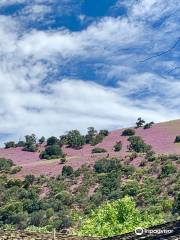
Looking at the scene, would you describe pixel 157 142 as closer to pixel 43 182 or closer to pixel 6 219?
pixel 43 182

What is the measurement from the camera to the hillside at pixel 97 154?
429 feet

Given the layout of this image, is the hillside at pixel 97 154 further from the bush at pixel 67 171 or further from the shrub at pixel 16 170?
the bush at pixel 67 171

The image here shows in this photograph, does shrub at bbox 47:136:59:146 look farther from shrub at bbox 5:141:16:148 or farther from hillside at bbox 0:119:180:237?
shrub at bbox 5:141:16:148

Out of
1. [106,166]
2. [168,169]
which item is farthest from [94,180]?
[168,169]

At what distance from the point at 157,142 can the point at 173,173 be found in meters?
36.3

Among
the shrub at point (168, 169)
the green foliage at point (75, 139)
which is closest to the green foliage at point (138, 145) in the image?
→ the green foliage at point (75, 139)

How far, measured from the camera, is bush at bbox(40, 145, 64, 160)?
146 m

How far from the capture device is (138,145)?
139 m

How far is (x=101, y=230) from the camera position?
52531 mm

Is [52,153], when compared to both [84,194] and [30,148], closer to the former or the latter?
[30,148]

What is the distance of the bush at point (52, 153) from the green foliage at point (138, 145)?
20145mm

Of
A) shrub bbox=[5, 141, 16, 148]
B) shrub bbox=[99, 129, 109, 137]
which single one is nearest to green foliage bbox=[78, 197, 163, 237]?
shrub bbox=[99, 129, 109, 137]

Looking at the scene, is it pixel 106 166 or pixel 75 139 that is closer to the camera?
pixel 106 166

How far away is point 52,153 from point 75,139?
10.9m
